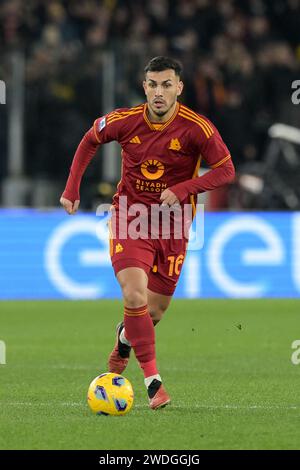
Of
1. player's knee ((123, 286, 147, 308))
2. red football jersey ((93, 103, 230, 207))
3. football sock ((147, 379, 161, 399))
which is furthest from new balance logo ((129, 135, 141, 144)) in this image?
football sock ((147, 379, 161, 399))

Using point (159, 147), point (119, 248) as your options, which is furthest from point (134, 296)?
point (159, 147)

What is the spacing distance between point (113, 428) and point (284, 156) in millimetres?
10416

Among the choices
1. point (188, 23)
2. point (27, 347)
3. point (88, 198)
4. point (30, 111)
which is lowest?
point (27, 347)

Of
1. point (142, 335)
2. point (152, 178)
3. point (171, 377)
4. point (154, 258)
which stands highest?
point (152, 178)

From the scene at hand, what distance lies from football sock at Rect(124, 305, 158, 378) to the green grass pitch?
282mm

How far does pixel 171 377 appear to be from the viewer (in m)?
9.12

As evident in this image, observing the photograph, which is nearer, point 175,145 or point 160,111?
point 160,111

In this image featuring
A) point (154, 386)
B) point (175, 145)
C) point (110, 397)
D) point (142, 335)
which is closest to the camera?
point (110, 397)

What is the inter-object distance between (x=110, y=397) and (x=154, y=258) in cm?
114

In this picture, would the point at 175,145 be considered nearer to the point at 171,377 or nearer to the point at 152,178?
the point at 152,178

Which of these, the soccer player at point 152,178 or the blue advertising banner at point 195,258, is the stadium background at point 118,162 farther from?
the soccer player at point 152,178

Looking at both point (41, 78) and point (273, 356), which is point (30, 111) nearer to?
point (41, 78)
